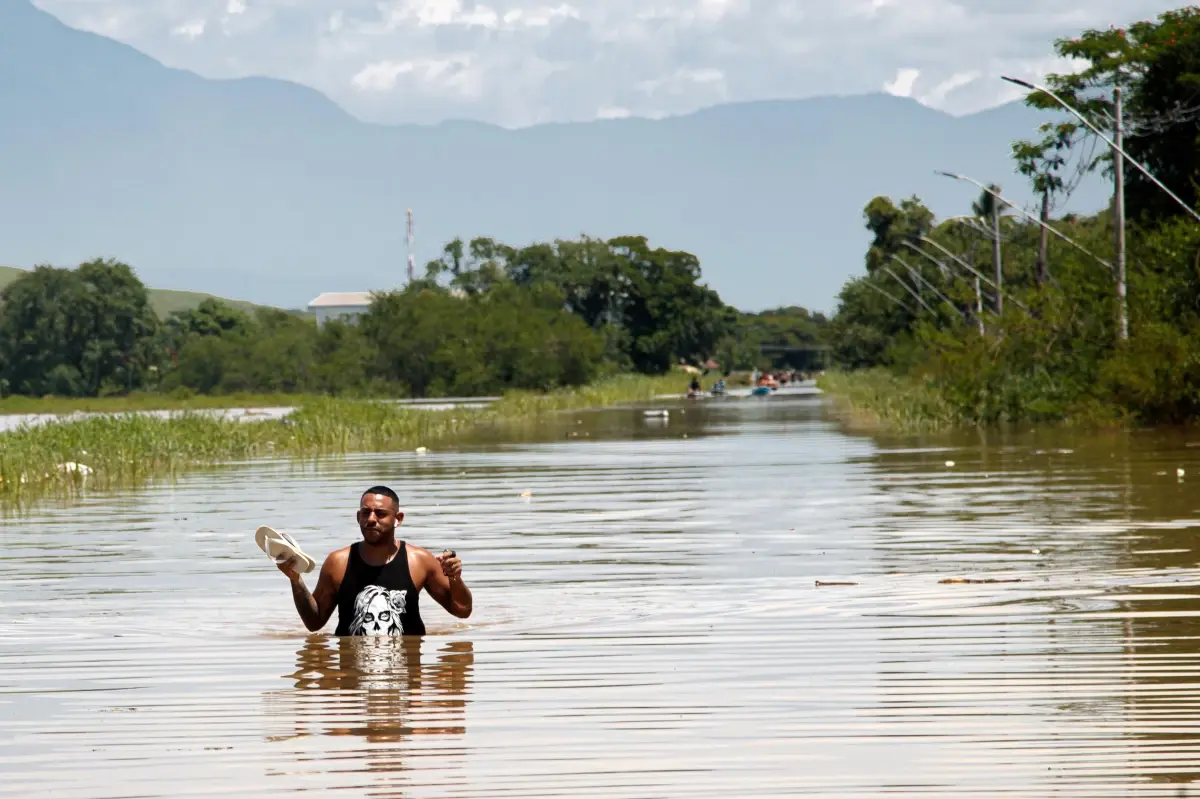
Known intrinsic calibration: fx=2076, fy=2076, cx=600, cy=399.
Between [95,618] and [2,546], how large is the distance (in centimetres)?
675

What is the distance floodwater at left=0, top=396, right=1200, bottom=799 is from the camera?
25.6ft

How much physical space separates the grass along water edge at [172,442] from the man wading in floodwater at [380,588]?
16.1 meters

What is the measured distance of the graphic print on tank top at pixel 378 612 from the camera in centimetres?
1159

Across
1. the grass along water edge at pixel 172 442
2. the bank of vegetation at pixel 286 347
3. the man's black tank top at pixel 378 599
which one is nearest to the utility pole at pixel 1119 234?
the grass along water edge at pixel 172 442

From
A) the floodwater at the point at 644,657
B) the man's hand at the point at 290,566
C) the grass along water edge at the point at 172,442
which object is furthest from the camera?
the grass along water edge at the point at 172,442

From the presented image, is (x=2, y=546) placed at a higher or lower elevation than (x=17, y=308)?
lower

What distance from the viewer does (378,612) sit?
38.3 feet

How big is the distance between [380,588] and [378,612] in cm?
17

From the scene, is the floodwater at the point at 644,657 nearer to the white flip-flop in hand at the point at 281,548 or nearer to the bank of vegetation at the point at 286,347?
the white flip-flop in hand at the point at 281,548

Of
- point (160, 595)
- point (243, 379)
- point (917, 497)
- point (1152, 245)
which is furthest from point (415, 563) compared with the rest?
point (243, 379)

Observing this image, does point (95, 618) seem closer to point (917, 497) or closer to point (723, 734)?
point (723, 734)

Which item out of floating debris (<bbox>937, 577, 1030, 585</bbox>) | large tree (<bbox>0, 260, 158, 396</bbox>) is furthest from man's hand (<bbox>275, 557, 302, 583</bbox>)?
large tree (<bbox>0, 260, 158, 396</bbox>)

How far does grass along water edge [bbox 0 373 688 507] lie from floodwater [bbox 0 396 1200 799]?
685 cm

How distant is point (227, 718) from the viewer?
9.32 m
